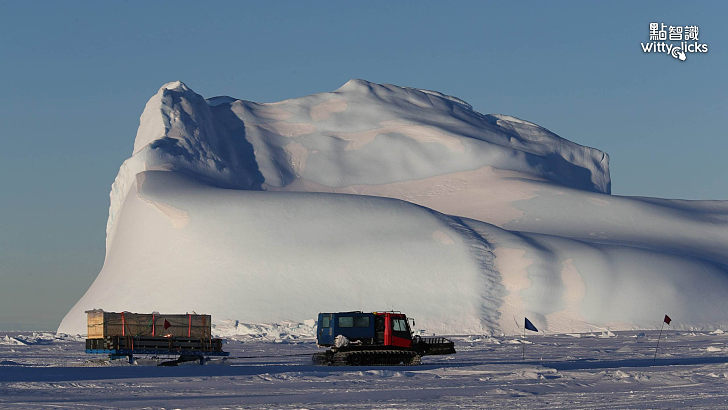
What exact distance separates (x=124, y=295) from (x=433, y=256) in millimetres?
26690

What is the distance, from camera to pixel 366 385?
31.4m

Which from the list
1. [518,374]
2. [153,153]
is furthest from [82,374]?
[153,153]

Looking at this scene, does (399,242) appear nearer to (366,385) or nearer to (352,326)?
(352,326)

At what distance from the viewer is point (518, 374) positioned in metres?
34.2

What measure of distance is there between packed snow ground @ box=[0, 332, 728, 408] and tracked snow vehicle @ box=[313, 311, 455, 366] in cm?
95

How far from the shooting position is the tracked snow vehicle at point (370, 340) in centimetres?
4016

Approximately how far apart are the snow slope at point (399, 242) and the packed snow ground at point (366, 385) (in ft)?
167

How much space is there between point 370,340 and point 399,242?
60.1m

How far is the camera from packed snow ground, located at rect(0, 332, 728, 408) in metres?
26.8

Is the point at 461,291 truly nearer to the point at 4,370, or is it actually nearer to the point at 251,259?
the point at 251,259

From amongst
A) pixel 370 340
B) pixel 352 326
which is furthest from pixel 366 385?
pixel 352 326

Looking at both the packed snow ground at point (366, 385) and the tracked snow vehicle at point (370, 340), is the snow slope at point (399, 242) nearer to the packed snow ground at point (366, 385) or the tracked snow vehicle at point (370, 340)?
the tracked snow vehicle at point (370, 340)

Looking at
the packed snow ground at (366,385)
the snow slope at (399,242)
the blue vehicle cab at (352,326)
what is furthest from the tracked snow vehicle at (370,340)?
the snow slope at (399,242)

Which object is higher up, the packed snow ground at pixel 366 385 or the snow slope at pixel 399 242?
the snow slope at pixel 399 242
